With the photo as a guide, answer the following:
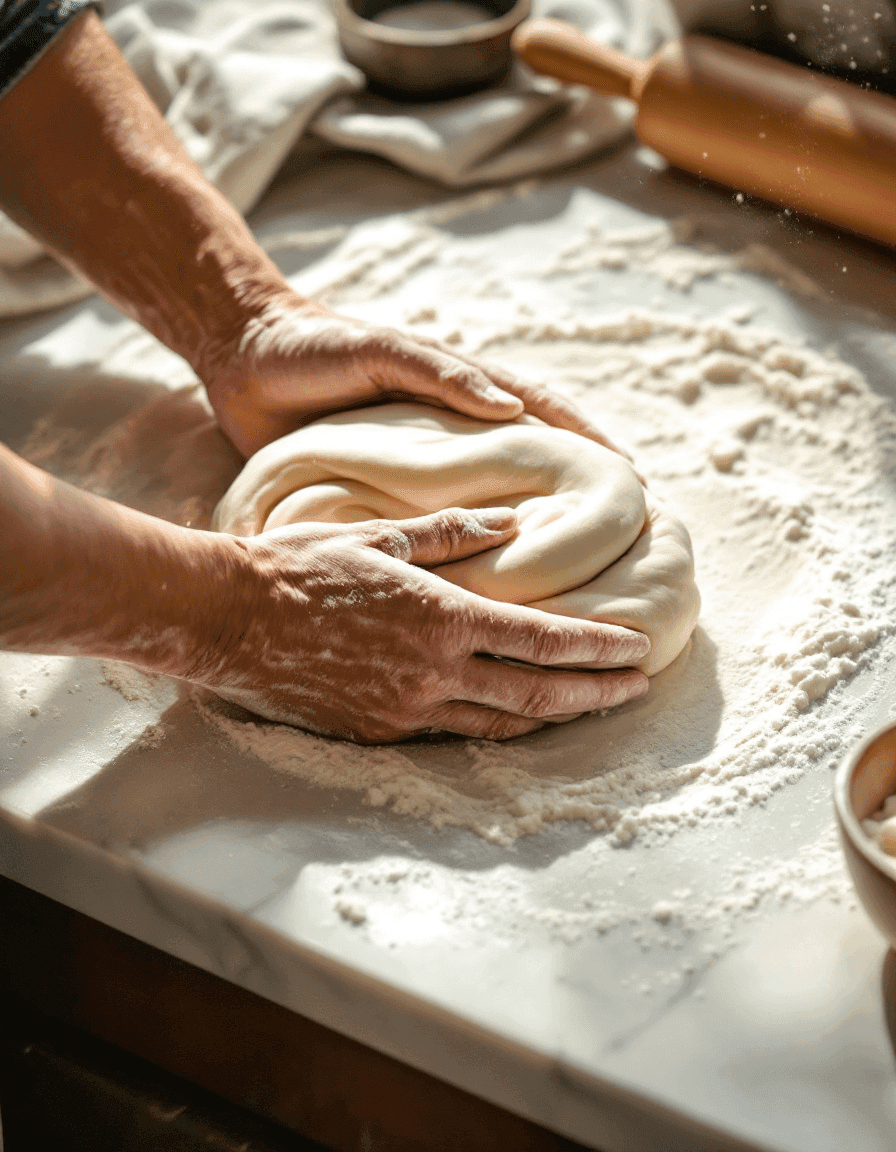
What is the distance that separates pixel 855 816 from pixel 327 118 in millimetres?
1854

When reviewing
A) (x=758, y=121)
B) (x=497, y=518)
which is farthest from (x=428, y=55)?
(x=497, y=518)

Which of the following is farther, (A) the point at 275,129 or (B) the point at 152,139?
(A) the point at 275,129

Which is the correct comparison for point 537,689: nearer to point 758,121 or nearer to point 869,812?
point 869,812

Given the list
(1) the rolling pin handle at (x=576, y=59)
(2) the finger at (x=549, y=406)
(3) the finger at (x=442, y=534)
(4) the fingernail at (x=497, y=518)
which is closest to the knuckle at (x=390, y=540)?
(3) the finger at (x=442, y=534)

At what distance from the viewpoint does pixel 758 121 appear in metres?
1.84

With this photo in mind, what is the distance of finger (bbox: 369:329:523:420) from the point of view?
4.38ft

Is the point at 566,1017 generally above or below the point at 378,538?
below

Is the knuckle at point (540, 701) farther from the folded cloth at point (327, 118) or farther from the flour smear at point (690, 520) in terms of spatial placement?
the folded cloth at point (327, 118)

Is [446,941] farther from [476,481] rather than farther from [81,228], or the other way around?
[81,228]

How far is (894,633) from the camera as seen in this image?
1281 mm

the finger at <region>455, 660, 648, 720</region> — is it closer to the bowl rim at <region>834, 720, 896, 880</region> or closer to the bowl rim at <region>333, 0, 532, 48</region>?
the bowl rim at <region>834, 720, 896, 880</region>

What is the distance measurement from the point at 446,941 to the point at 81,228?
1.21 m

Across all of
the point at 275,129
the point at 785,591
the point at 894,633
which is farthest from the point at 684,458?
the point at 275,129

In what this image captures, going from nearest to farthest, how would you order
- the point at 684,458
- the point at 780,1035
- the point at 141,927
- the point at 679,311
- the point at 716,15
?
the point at 780,1035 → the point at 141,927 → the point at 684,458 → the point at 679,311 → the point at 716,15
